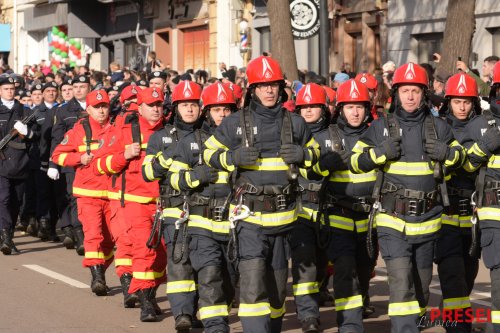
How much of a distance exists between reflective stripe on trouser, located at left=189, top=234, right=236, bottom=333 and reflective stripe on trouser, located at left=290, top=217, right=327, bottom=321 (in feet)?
1.83

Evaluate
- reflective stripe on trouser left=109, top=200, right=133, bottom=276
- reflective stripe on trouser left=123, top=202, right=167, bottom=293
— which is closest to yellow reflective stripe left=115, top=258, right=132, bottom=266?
reflective stripe on trouser left=109, top=200, right=133, bottom=276

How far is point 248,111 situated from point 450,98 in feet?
6.46

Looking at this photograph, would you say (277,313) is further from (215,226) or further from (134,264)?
(134,264)

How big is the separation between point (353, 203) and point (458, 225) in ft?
2.75

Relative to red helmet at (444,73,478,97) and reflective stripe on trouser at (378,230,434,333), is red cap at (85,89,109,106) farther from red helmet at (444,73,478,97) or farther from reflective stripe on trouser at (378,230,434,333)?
reflective stripe on trouser at (378,230,434,333)

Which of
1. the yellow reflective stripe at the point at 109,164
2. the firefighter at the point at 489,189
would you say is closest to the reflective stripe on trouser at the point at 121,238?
the yellow reflective stripe at the point at 109,164

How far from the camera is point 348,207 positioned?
33.6ft

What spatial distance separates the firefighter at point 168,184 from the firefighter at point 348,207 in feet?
3.72

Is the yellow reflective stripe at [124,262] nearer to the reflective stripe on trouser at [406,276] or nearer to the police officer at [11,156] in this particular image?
the reflective stripe on trouser at [406,276]

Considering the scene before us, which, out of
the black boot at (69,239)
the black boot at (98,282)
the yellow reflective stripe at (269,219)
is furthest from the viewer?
the black boot at (69,239)

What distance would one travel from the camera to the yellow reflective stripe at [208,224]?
977 cm

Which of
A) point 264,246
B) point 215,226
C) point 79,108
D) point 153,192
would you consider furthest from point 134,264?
point 79,108

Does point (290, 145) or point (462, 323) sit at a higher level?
point (290, 145)

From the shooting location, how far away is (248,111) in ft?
30.2
